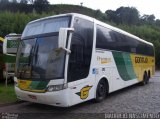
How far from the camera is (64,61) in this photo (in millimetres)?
8930

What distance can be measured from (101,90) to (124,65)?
3.16 m

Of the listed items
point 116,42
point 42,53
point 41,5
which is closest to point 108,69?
point 116,42

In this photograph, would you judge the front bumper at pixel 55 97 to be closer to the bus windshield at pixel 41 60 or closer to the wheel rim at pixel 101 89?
the bus windshield at pixel 41 60

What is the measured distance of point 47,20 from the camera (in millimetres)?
10094

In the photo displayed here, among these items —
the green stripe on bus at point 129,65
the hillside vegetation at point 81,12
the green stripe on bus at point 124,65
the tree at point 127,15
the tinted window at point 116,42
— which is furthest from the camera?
the tree at point 127,15

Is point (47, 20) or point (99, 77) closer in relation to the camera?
point (47, 20)

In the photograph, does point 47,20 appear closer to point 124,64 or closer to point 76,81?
point 76,81

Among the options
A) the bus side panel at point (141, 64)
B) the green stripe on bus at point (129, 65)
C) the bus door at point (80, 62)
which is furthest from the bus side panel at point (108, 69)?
the bus side panel at point (141, 64)

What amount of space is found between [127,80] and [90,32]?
481 centimetres

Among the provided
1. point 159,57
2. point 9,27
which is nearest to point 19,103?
point 9,27

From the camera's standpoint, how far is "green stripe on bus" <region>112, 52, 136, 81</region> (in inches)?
523

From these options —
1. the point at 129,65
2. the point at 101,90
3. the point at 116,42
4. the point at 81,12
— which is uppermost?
the point at 81,12

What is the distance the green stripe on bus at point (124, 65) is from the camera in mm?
13289

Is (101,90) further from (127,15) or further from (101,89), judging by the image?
(127,15)
